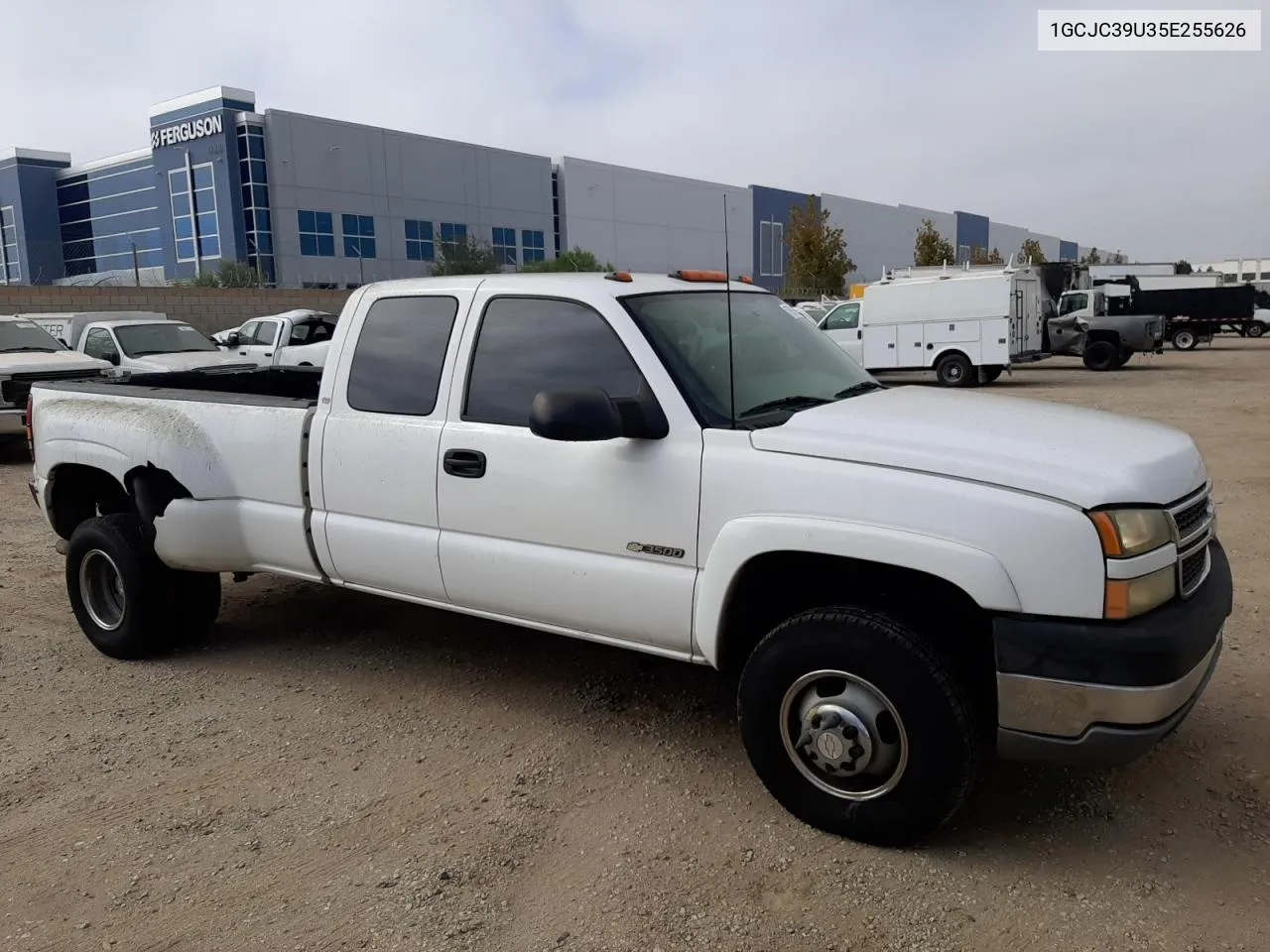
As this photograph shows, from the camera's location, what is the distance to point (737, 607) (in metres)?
3.51

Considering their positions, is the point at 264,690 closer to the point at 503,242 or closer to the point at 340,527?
the point at 340,527

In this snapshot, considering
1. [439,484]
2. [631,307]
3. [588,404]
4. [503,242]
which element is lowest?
[439,484]

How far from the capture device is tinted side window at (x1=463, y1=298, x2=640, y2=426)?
3.78m

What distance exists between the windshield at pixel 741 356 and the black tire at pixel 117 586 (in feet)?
9.68

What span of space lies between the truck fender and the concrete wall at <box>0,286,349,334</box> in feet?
77.6

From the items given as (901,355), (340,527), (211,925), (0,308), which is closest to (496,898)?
(211,925)

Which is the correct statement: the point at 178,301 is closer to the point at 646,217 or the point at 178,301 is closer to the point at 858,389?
the point at 858,389

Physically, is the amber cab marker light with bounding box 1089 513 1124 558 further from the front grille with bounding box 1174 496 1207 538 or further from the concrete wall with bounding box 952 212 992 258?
the concrete wall with bounding box 952 212 992 258

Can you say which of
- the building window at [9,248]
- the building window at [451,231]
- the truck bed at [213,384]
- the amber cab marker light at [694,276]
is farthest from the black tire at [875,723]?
the building window at [9,248]

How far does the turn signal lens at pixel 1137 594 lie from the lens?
285 centimetres

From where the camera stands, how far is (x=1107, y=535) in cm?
284

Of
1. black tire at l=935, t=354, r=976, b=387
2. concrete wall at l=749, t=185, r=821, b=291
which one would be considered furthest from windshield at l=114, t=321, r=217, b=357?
concrete wall at l=749, t=185, r=821, b=291

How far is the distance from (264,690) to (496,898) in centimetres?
219

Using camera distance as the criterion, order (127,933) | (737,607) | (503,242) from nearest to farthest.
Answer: (127,933) < (737,607) < (503,242)
